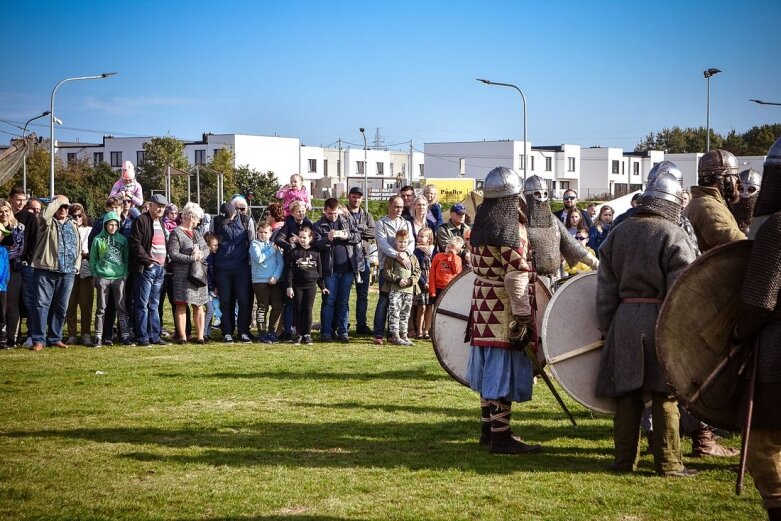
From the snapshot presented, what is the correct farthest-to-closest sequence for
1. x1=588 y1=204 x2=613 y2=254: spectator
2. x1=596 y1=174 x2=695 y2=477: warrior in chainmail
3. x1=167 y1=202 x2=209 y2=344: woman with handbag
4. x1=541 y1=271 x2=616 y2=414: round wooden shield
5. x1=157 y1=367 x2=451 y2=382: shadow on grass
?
x1=588 y1=204 x2=613 y2=254: spectator, x1=167 y1=202 x2=209 y2=344: woman with handbag, x1=157 y1=367 x2=451 y2=382: shadow on grass, x1=541 y1=271 x2=616 y2=414: round wooden shield, x1=596 y1=174 x2=695 y2=477: warrior in chainmail

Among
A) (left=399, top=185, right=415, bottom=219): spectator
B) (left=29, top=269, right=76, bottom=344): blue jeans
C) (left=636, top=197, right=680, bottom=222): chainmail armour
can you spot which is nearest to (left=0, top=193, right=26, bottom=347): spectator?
(left=29, top=269, right=76, bottom=344): blue jeans

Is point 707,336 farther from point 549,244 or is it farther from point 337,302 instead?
point 337,302

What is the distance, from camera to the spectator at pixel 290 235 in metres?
13.6

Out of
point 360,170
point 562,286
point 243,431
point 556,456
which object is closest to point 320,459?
point 243,431

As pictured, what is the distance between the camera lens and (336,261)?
13.8m

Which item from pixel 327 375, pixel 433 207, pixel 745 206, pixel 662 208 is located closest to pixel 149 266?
pixel 327 375

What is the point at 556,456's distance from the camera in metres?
6.86

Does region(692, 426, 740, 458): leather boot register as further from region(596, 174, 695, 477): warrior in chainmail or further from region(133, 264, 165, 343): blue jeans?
region(133, 264, 165, 343): blue jeans

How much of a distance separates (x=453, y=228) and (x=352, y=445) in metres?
7.09

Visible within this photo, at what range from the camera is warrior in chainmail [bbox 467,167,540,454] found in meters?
6.71

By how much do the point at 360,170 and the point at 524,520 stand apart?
108 metres

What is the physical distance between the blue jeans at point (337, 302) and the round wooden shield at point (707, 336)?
9.17 metres

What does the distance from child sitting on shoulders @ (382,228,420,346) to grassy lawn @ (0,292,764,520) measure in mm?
2616

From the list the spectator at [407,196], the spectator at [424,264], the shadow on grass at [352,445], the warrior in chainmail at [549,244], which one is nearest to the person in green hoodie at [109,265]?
the spectator at [424,264]
